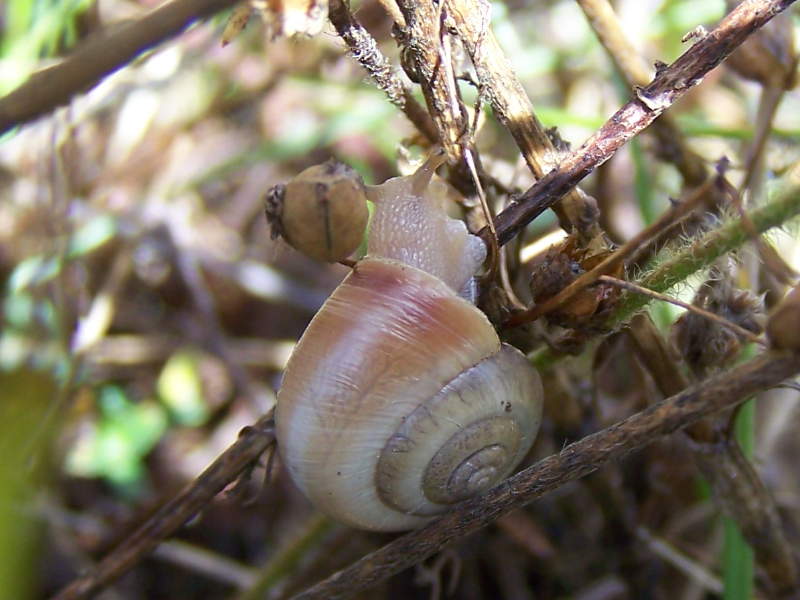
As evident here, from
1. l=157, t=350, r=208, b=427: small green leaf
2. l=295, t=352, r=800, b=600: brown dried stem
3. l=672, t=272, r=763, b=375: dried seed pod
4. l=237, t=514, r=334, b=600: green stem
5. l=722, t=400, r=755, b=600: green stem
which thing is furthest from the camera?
l=157, t=350, r=208, b=427: small green leaf

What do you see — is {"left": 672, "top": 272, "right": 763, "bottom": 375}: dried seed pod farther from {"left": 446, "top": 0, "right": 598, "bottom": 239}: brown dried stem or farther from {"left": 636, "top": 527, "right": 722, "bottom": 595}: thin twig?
{"left": 636, "top": 527, "right": 722, "bottom": 595}: thin twig

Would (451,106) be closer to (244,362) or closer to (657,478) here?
(657,478)

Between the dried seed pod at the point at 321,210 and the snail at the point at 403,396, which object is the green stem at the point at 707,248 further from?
the dried seed pod at the point at 321,210

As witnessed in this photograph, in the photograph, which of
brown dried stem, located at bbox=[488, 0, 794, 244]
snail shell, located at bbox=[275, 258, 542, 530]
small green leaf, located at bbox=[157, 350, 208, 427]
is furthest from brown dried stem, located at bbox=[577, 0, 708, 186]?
small green leaf, located at bbox=[157, 350, 208, 427]

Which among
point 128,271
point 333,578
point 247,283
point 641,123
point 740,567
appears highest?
point 128,271

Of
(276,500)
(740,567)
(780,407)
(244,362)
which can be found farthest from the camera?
(244,362)

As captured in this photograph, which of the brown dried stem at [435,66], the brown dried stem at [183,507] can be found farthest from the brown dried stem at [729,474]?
the brown dried stem at [183,507]

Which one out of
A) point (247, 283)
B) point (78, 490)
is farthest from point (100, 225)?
point (78, 490)

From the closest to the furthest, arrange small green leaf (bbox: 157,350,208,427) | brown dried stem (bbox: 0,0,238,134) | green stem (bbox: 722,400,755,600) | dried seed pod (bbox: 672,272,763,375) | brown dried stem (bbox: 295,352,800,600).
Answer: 1. brown dried stem (bbox: 0,0,238,134)
2. brown dried stem (bbox: 295,352,800,600)
3. dried seed pod (bbox: 672,272,763,375)
4. green stem (bbox: 722,400,755,600)
5. small green leaf (bbox: 157,350,208,427)
